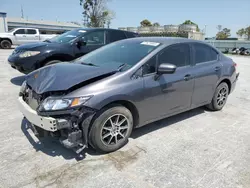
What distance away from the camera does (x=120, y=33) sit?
22.8 feet

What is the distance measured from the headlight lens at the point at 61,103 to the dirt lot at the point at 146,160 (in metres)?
0.73

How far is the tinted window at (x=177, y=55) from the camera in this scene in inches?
134

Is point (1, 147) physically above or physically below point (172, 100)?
below

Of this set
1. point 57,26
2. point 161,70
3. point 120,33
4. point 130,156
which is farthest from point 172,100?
point 57,26

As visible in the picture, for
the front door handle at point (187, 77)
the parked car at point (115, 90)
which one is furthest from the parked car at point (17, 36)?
the front door handle at point (187, 77)

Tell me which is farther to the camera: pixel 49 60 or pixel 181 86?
pixel 49 60

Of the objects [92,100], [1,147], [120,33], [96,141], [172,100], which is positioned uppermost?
[120,33]

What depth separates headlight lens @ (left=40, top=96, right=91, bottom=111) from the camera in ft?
8.20

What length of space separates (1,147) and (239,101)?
5487 millimetres

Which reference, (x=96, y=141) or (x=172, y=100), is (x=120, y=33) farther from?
(x=96, y=141)

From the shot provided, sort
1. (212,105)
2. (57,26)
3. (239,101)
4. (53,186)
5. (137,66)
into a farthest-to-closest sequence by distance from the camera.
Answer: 1. (57,26)
2. (239,101)
3. (212,105)
4. (137,66)
5. (53,186)

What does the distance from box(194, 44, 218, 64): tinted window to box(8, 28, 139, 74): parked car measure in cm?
325

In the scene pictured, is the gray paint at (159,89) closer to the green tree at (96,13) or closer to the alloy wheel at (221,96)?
the alloy wheel at (221,96)

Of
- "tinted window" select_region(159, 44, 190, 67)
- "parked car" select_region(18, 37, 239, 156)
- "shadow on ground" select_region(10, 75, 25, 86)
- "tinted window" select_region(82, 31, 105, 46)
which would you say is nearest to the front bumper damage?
"parked car" select_region(18, 37, 239, 156)
